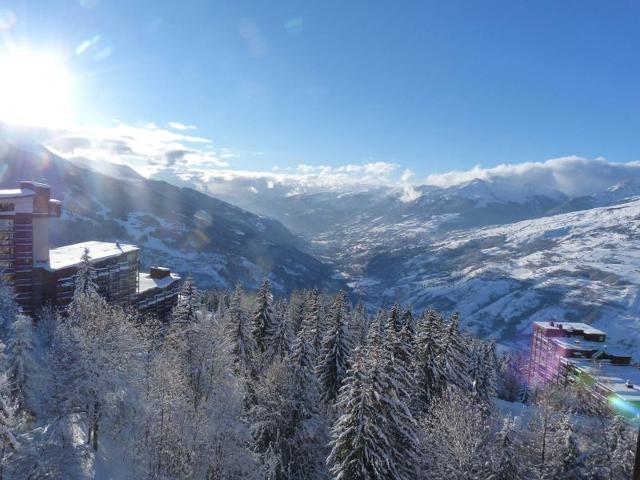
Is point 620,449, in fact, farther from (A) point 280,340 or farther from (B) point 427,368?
(A) point 280,340

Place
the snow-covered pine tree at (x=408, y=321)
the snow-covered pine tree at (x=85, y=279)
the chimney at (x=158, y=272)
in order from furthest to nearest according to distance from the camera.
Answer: the chimney at (x=158, y=272) < the snow-covered pine tree at (x=408, y=321) < the snow-covered pine tree at (x=85, y=279)

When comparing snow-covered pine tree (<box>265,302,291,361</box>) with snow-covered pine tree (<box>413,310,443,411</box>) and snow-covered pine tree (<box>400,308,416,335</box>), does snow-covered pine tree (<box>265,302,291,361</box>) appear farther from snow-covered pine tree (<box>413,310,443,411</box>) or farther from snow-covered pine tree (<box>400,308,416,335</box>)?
snow-covered pine tree (<box>413,310,443,411</box>)

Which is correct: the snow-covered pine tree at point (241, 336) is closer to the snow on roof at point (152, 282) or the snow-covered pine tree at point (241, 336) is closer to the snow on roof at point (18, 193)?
the snow on roof at point (152, 282)

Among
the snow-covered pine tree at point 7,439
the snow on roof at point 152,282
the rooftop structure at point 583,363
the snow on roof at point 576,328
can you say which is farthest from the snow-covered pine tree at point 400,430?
the snow on roof at point 576,328

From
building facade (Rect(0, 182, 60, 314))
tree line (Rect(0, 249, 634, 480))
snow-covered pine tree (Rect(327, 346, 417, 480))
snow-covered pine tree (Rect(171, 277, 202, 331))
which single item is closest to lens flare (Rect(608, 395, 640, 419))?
tree line (Rect(0, 249, 634, 480))

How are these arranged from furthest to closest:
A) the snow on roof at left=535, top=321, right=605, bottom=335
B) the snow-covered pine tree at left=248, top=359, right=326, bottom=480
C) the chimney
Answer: the snow on roof at left=535, top=321, right=605, bottom=335
the chimney
the snow-covered pine tree at left=248, top=359, right=326, bottom=480

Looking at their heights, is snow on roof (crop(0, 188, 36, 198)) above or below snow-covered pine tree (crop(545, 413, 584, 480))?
above
